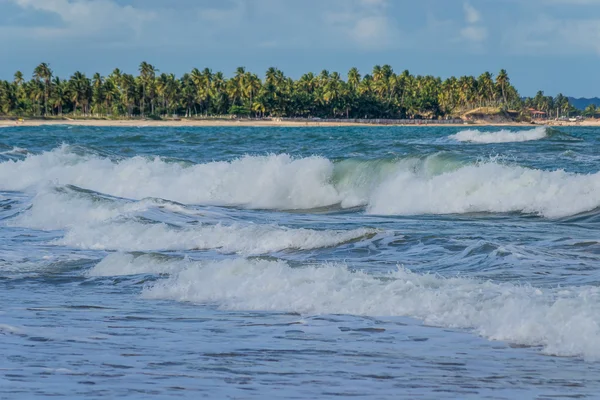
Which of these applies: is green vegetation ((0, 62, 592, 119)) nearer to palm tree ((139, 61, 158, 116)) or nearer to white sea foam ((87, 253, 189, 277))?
palm tree ((139, 61, 158, 116))

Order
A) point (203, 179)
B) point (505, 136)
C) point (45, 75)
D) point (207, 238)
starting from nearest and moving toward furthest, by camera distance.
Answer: point (207, 238) < point (203, 179) < point (505, 136) < point (45, 75)

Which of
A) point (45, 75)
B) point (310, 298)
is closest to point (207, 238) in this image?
point (310, 298)

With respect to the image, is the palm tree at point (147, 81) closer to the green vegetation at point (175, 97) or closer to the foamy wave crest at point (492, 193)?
the green vegetation at point (175, 97)

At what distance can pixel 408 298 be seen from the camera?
29.9 ft

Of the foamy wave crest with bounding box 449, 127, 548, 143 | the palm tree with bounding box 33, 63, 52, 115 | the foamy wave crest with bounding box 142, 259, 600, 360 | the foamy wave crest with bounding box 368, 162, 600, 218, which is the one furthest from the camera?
the palm tree with bounding box 33, 63, 52, 115

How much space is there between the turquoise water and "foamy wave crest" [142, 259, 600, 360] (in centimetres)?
2

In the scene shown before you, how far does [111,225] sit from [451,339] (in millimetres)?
10144

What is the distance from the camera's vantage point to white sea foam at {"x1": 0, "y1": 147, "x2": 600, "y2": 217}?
68.5ft

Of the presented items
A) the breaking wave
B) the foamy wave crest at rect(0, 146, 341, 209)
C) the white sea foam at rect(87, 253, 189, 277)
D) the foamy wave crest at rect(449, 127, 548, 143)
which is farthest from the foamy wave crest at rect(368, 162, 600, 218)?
the foamy wave crest at rect(449, 127, 548, 143)

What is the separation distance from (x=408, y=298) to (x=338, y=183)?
17.0 metres

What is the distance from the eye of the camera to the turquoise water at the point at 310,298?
6498mm

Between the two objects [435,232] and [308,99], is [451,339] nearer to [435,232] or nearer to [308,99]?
[435,232]

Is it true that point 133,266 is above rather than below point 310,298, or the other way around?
below

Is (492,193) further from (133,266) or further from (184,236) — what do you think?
(133,266)
